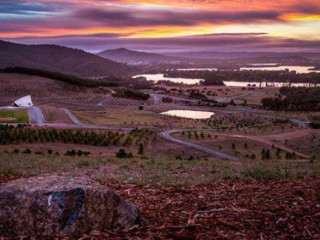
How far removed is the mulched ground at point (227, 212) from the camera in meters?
6.07

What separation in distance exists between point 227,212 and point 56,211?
272cm

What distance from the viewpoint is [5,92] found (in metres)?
111

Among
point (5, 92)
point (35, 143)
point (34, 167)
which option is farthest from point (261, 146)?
point (5, 92)

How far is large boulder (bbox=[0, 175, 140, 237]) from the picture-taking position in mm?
5961

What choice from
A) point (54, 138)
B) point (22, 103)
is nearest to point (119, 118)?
point (22, 103)

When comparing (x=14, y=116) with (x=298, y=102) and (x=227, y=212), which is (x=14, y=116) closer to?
(x=227, y=212)

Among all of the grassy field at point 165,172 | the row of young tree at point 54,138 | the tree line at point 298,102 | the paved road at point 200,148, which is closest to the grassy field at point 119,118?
the paved road at point 200,148

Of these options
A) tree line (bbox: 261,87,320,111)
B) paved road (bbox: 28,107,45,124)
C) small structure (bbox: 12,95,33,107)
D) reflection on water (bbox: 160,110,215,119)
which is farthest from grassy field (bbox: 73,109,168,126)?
tree line (bbox: 261,87,320,111)

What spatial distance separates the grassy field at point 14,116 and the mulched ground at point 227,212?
58845 millimetres

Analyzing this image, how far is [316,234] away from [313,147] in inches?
1881

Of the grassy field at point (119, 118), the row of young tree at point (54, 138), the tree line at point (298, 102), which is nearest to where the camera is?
the row of young tree at point (54, 138)

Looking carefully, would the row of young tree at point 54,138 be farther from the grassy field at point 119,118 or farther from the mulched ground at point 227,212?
the mulched ground at point 227,212

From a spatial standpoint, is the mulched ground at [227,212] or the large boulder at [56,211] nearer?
the large boulder at [56,211]

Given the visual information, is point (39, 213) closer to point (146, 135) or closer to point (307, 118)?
point (146, 135)
